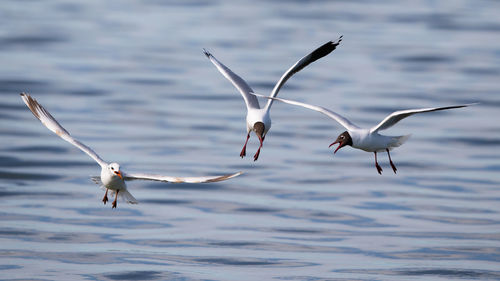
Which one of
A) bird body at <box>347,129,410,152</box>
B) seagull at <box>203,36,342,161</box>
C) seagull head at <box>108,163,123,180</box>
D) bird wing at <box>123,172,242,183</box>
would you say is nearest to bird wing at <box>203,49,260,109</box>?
seagull at <box>203,36,342,161</box>

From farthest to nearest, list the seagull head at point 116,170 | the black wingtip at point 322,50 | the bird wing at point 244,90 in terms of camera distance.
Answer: the bird wing at point 244,90, the black wingtip at point 322,50, the seagull head at point 116,170

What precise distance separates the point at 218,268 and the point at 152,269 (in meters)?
1.30

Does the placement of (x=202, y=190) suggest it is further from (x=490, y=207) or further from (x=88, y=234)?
(x=490, y=207)

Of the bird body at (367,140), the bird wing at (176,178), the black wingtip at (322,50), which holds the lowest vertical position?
the bird wing at (176,178)

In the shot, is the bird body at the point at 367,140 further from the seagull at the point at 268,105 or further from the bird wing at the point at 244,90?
the bird wing at the point at 244,90

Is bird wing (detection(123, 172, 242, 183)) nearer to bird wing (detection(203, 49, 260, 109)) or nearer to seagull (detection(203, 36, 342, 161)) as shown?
seagull (detection(203, 36, 342, 161))

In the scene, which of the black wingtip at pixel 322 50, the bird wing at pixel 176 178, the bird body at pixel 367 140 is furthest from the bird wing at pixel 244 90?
the bird wing at pixel 176 178

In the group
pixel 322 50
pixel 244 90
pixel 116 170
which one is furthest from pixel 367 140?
pixel 116 170

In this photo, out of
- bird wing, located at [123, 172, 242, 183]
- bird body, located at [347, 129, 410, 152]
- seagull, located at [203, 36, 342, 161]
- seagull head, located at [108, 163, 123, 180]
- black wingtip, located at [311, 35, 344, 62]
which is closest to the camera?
bird wing, located at [123, 172, 242, 183]

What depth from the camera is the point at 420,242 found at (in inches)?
924

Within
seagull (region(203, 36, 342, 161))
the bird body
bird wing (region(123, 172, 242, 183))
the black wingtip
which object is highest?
the black wingtip

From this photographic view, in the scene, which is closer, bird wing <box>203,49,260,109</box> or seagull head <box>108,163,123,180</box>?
seagull head <box>108,163,123,180</box>

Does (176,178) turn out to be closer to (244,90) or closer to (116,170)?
(116,170)

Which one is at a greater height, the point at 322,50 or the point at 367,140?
the point at 322,50
